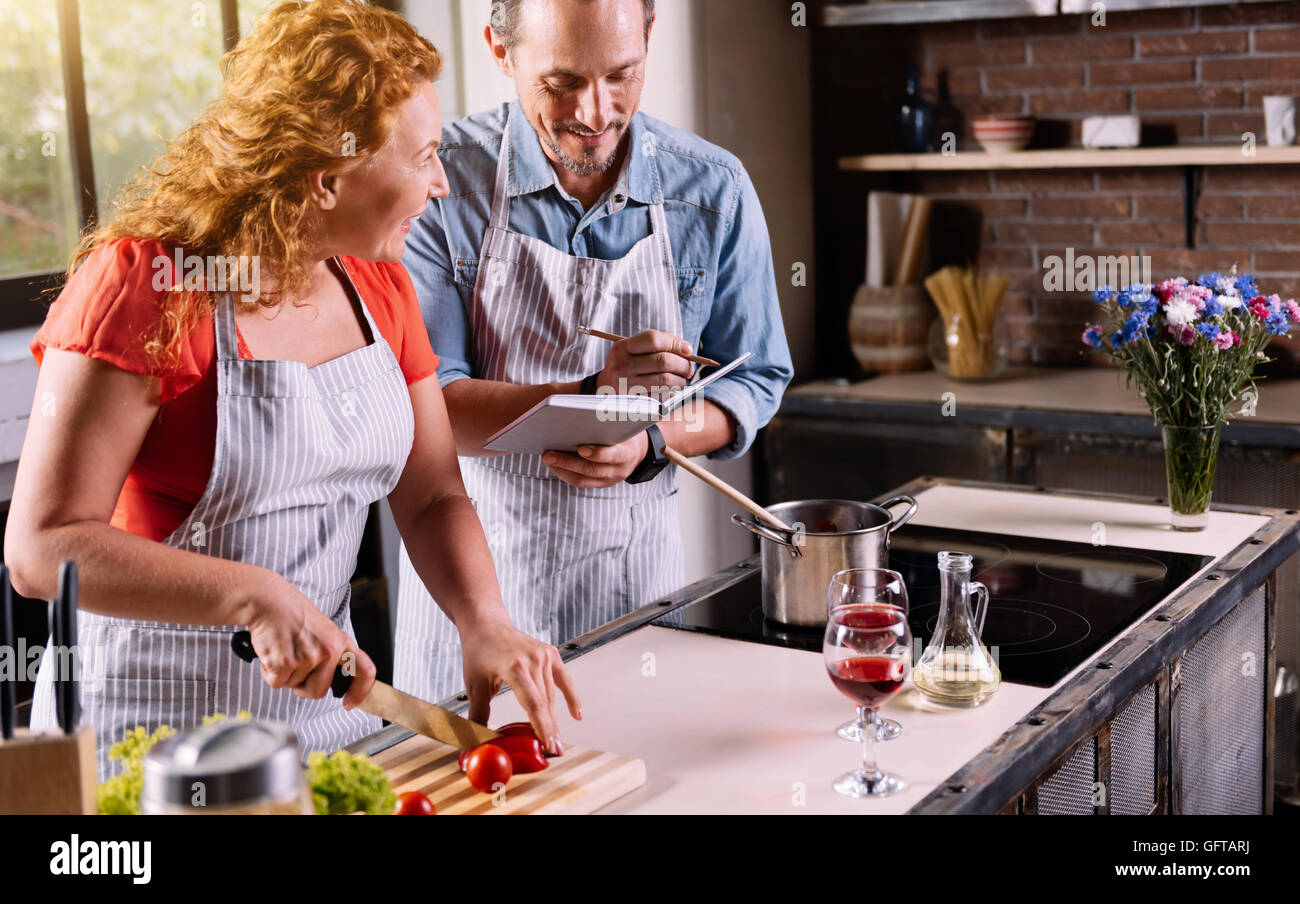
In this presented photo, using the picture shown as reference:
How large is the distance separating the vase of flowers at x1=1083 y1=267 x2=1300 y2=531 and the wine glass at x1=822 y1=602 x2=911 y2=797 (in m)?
1.17

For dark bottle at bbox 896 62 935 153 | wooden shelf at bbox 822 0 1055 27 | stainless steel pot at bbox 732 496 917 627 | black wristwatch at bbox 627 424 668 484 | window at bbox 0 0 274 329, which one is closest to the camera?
stainless steel pot at bbox 732 496 917 627

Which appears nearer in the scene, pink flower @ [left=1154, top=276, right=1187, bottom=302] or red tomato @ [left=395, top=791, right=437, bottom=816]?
red tomato @ [left=395, top=791, right=437, bottom=816]

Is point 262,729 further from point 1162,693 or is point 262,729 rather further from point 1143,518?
point 1143,518

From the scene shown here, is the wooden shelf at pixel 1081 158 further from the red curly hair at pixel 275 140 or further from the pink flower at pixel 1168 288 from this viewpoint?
the red curly hair at pixel 275 140

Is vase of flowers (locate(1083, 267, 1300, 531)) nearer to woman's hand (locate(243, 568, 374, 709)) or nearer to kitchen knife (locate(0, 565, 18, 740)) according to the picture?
woman's hand (locate(243, 568, 374, 709))

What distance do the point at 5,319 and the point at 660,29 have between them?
1.97 m

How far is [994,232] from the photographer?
448 cm

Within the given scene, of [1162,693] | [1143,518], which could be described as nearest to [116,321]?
[1162,693]

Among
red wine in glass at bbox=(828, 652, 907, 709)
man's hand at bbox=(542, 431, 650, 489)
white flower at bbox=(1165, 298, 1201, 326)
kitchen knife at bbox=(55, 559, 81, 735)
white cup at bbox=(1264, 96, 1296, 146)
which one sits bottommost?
red wine in glass at bbox=(828, 652, 907, 709)

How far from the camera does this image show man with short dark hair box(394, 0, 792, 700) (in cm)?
245

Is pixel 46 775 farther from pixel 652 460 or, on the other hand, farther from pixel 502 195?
pixel 502 195

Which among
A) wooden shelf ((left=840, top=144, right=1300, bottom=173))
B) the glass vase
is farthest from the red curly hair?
wooden shelf ((left=840, top=144, right=1300, bottom=173))

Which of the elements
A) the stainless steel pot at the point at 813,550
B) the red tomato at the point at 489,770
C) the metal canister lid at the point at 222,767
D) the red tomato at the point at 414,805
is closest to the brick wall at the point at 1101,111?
the stainless steel pot at the point at 813,550

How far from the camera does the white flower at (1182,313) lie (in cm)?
241
